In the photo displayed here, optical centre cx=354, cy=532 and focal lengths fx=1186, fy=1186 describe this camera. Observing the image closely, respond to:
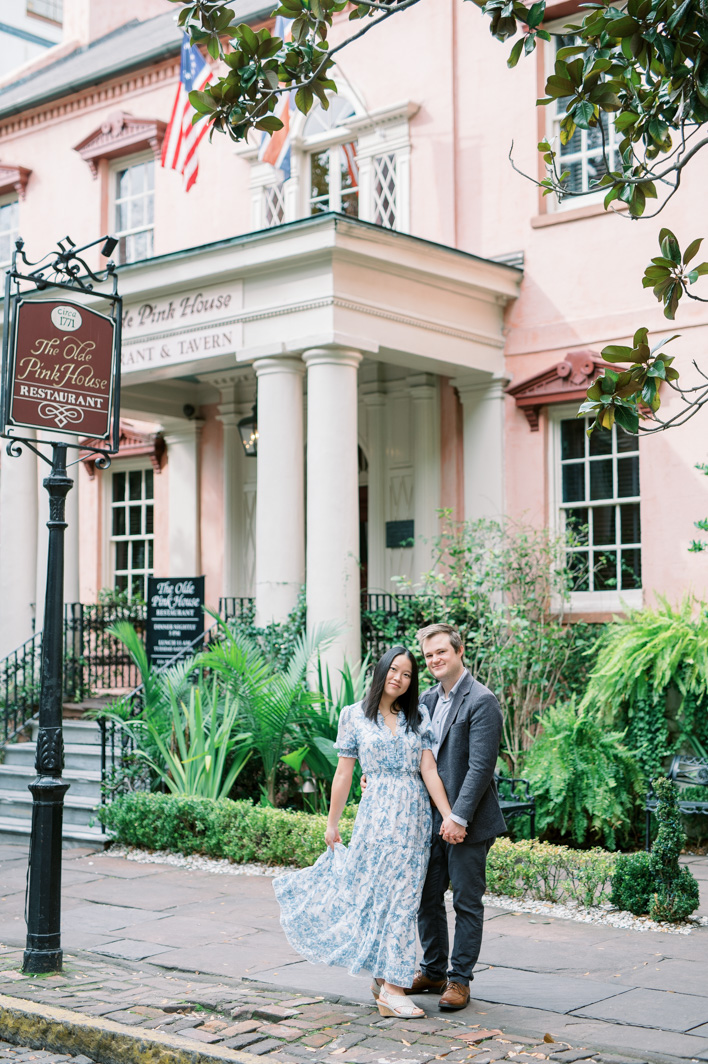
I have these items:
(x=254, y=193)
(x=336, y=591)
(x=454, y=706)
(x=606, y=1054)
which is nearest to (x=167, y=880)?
(x=336, y=591)

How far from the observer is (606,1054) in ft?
15.5

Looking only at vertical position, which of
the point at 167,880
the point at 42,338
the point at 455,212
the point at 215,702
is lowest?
the point at 167,880

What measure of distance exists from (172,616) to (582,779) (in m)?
5.23

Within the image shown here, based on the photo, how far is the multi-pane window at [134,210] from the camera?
1636 cm

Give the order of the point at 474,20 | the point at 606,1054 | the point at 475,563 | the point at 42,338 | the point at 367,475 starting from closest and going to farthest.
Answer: the point at 606,1054 < the point at 42,338 < the point at 475,563 < the point at 474,20 < the point at 367,475

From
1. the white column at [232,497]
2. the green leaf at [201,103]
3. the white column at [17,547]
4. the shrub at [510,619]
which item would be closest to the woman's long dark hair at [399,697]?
the green leaf at [201,103]

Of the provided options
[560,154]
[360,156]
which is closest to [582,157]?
[560,154]

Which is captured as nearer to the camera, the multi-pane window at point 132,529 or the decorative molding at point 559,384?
the decorative molding at point 559,384

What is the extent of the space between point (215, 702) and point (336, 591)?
5.08 feet

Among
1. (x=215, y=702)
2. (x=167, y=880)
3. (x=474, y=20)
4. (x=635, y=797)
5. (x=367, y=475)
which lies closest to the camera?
(x=167, y=880)

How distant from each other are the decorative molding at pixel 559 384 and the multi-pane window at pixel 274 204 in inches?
160

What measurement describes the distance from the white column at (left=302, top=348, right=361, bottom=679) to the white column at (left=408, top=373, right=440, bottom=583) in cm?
220

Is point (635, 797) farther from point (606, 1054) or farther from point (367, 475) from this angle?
point (367, 475)

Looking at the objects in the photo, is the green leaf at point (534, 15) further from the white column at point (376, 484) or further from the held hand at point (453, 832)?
the white column at point (376, 484)
